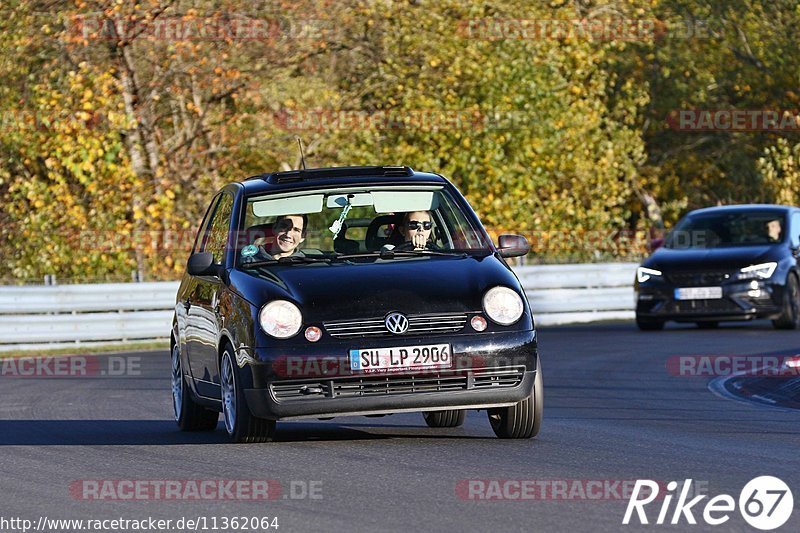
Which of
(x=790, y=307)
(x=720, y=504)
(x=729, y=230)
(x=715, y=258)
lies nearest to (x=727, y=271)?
(x=715, y=258)

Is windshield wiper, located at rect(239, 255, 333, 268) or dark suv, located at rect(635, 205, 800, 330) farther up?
windshield wiper, located at rect(239, 255, 333, 268)

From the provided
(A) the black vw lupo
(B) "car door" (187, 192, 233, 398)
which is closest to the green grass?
(B) "car door" (187, 192, 233, 398)

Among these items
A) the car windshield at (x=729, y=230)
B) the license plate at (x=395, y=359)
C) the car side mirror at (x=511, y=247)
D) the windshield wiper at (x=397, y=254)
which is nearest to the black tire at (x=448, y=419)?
the car side mirror at (x=511, y=247)

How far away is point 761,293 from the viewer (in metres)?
22.7

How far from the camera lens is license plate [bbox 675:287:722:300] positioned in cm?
2277

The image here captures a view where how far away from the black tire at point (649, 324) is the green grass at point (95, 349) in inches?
255

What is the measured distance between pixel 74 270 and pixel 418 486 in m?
22.4

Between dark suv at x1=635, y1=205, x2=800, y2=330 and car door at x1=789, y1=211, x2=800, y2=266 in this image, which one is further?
car door at x1=789, y1=211, x2=800, y2=266

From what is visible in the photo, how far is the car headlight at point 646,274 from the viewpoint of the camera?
76.6 ft

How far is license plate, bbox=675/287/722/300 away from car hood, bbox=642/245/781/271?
0.97 ft

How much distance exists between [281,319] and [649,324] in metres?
14.5

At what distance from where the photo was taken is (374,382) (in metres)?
10.0

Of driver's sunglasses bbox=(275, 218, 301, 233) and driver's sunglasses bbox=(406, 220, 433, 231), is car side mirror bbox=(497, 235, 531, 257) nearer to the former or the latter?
driver's sunglasses bbox=(406, 220, 433, 231)

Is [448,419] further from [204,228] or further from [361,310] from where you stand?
[204,228]
